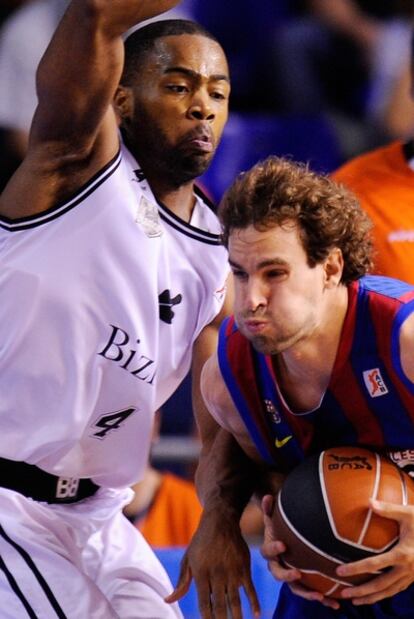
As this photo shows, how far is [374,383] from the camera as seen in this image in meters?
3.39

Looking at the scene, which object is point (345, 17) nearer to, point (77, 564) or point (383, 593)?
point (77, 564)

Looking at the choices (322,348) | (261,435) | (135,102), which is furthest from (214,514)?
(135,102)

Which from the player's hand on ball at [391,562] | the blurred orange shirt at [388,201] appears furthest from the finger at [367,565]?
the blurred orange shirt at [388,201]

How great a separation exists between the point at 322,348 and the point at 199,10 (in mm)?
4086

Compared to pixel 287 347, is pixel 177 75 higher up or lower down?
A: higher up

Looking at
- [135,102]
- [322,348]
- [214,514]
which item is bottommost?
[214,514]

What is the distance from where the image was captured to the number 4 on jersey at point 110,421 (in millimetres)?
3615

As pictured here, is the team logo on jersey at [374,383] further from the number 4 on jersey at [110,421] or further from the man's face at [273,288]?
the number 4 on jersey at [110,421]

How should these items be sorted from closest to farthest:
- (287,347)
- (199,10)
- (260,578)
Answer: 1. (287,347)
2. (260,578)
3. (199,10)

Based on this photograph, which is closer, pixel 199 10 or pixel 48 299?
pixel 48 299

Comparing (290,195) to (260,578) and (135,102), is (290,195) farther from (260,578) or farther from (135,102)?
(260,578)

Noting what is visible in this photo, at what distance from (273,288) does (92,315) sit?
0.51m

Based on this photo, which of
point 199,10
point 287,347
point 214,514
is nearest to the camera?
point 287,347

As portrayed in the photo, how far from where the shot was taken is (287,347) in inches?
129
